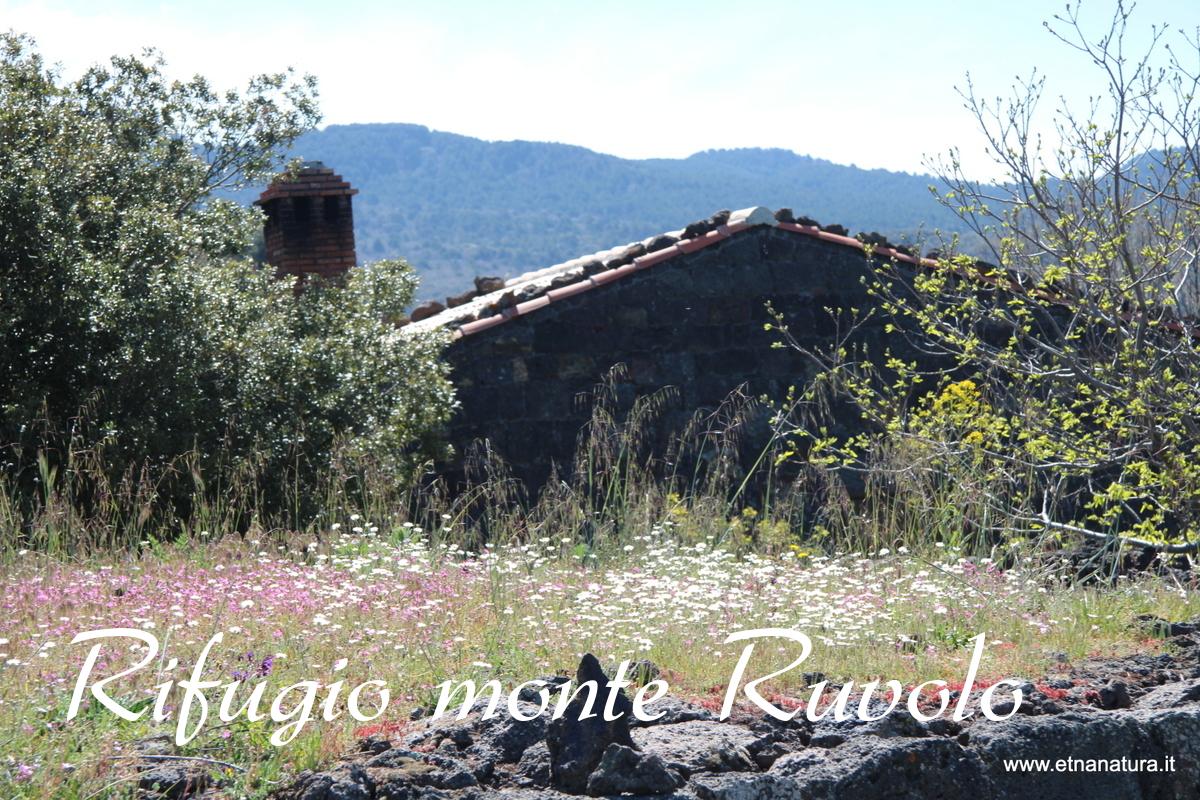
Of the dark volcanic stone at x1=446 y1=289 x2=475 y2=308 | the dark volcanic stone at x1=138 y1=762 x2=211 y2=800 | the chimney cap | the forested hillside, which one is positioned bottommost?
the dark volcanic stone at x1=138 y1=762 x2=211 y2=800

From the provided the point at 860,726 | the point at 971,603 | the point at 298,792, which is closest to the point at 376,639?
the point at 298,792

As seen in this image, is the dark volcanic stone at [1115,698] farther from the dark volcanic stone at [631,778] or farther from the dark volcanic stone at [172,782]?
the dark volcanic stone at [172,782]

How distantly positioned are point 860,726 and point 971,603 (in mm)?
1951

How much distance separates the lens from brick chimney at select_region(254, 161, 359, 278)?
535 inches

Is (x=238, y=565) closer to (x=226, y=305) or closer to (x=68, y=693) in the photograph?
(x=68, y=693)

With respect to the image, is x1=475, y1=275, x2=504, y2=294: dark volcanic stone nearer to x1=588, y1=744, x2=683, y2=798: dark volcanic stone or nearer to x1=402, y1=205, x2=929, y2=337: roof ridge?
x1=402, y1=205, x2=929, y2=337: roof ridge

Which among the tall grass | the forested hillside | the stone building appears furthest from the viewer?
the forested hillside

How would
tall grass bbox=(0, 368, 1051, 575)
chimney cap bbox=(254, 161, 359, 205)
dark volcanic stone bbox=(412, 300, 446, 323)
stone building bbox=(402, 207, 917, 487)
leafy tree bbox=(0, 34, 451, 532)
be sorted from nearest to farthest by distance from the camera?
tall grass bbox=(0, 368, 1051, 575), leafy tree bbox=(0, 34, 451, 532), stone building bbox=(402, 207, 917, 487), dark volcanic stone bbox=(412, 300, 446, 323), chimney cap bbox=(254, 161, 359, 205)

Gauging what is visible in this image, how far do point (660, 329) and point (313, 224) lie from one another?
461 centimetres

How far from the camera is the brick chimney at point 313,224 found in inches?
535

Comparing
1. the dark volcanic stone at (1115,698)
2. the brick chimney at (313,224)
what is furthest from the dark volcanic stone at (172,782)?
the brick chimney at (313,224)

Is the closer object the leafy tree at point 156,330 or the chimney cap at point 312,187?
the leafy tree at point 156,330

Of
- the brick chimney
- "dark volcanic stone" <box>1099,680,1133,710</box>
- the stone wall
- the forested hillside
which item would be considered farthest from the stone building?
the forested hillside

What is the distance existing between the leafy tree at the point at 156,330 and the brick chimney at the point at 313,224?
10.1 ft
